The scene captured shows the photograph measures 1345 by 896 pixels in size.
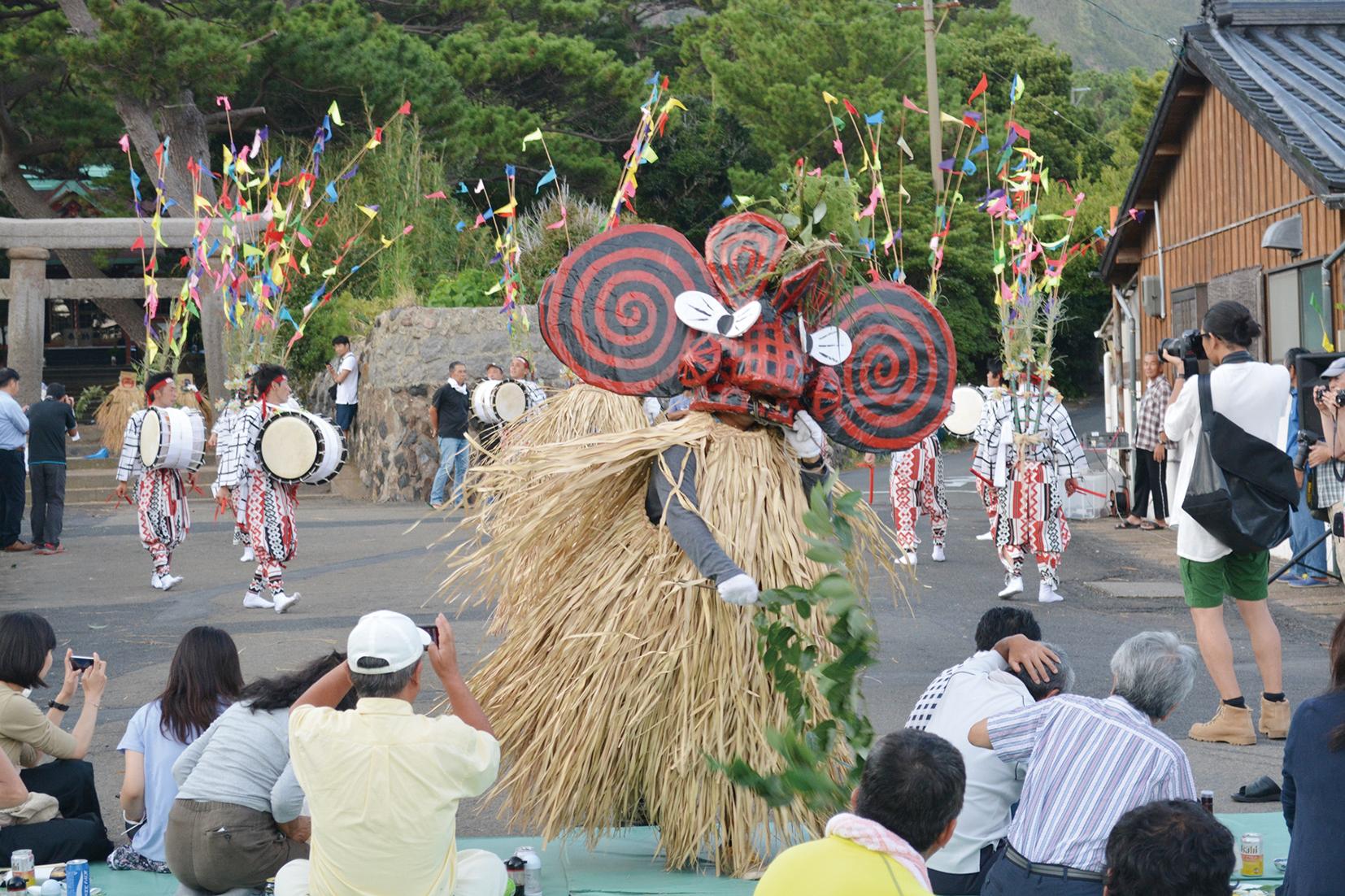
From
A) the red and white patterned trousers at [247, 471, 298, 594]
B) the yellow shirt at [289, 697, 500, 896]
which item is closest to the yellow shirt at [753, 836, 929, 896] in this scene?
the yellow shirt at [289, 697, 500, 896]

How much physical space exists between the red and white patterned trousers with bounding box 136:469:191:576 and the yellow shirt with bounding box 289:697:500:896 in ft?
25.7

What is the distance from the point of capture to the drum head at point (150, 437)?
413 inches

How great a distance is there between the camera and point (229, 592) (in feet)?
35.7

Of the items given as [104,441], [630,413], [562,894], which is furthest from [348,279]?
[562,894]

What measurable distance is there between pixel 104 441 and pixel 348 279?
4.15 metres

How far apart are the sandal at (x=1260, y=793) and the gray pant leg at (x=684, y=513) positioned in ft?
7.61

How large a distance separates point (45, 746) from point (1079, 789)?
3328 millimetres

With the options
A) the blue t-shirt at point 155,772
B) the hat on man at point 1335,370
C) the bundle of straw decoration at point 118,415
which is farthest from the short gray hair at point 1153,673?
the bundle of straw decoration at point 118,415

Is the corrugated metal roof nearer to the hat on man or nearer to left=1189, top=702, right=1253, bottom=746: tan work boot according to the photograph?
the hat on man

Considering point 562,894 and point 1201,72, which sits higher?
point 1201,72

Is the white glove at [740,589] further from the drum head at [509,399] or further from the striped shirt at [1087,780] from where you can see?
the drum head at [509,399]

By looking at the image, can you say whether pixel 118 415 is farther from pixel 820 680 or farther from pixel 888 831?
pixel 888 831

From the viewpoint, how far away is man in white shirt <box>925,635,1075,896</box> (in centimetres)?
389

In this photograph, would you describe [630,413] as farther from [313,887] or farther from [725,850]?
[313,887]
